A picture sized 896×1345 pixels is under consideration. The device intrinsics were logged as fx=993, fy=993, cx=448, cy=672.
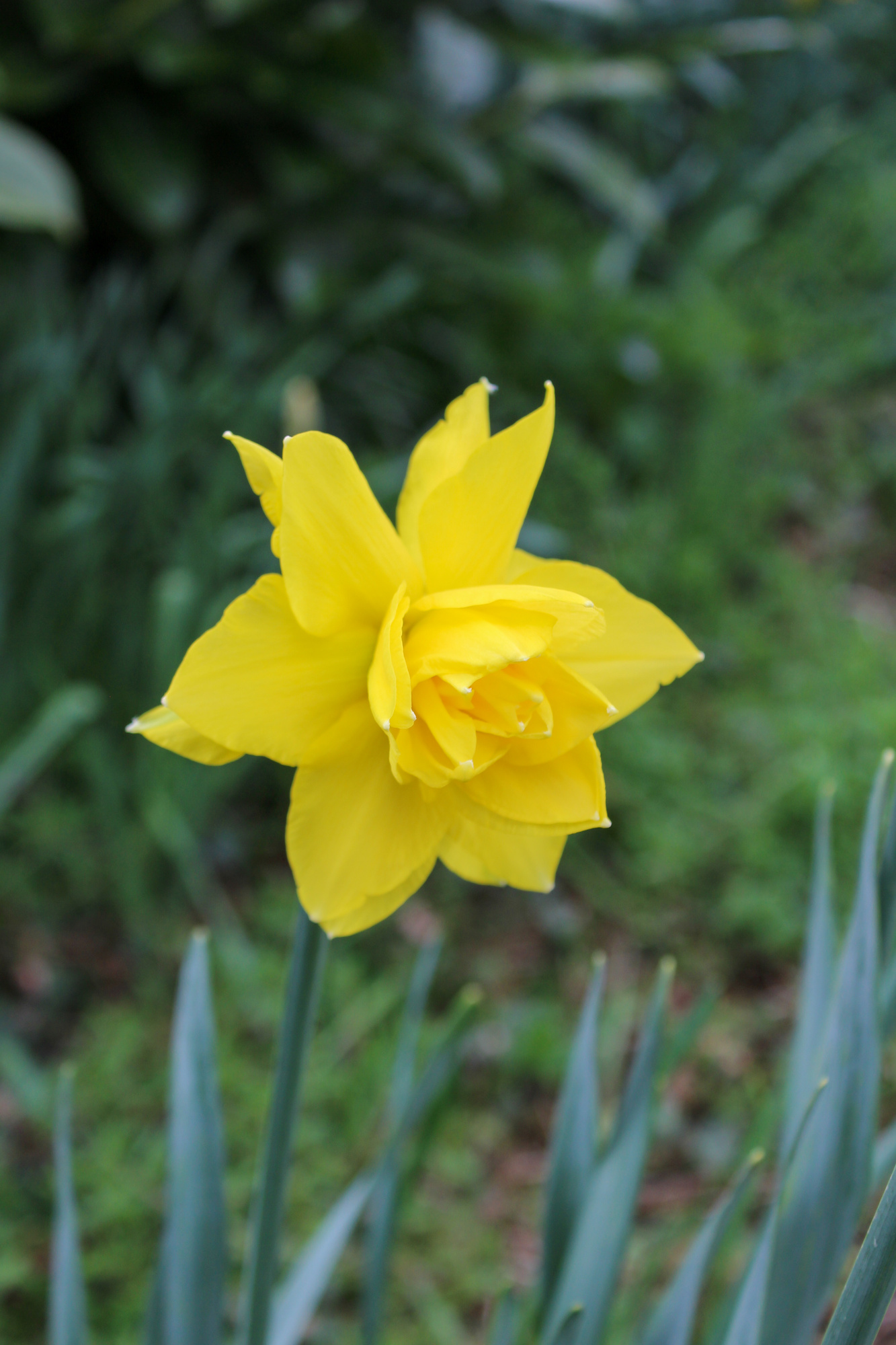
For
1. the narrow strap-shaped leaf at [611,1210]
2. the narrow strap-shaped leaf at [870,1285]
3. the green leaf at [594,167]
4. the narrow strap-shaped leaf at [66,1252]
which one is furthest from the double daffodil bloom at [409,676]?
the green leaf at [594,167]

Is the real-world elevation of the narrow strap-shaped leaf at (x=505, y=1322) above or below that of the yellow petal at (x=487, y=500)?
below

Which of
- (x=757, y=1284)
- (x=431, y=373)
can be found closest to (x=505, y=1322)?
(x=757, y=1284)

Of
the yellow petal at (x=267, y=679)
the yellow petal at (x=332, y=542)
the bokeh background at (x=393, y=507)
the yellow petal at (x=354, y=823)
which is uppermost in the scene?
the yellow petal at (x=332, y=542)

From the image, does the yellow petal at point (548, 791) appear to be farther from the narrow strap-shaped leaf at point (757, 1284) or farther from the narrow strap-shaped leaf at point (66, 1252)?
the narrow strap-shaped leaf at point (66, 1252)

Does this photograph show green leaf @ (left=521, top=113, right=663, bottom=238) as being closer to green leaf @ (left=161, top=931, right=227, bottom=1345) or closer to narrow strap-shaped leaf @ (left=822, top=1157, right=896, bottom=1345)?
green leaf @ (left=161, top=931, right=227, bottom=1345)

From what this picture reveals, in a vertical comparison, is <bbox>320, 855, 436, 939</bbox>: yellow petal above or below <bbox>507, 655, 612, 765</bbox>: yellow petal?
below

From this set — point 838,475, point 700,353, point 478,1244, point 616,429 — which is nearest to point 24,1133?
point 478,1244

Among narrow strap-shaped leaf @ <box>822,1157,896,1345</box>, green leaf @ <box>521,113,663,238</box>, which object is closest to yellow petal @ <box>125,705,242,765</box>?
narrow strap-shaped leaf @ <box>822,1157,896,1345</box>

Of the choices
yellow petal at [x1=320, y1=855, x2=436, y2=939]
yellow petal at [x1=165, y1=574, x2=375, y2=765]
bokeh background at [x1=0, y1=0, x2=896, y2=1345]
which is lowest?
bokeh background at [x1=0, y1=0, x2=896, y2=1345]
